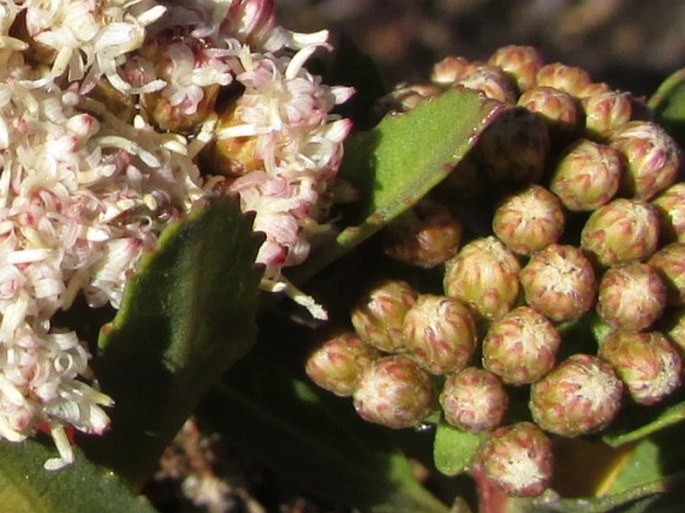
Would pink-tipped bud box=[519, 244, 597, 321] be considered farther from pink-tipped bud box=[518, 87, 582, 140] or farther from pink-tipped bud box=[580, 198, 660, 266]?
pink-tipped bud box=[518, 87, 582, 140]

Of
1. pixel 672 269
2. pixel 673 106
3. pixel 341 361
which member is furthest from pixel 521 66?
pixel 341 361

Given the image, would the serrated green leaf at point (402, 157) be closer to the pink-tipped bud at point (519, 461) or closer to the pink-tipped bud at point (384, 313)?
the pink-tipped bud at point (384, 313)

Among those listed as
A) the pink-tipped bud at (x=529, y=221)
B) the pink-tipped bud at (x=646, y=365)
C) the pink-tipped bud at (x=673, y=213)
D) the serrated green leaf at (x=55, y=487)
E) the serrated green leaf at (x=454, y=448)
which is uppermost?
the pink-tipped bud at (x=673, y=213)

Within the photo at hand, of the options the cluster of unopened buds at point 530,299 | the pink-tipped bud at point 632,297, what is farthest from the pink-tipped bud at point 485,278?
the pink-tipped bud at point 632,297

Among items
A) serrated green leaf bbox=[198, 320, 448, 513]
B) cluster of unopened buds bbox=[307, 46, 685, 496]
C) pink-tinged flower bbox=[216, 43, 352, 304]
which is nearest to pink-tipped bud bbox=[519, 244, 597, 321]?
cluster of unopened buds bbox=[307, 46, 685, 496]

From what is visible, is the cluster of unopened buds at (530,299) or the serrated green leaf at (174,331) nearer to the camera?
the serrated green leaf at (174,331)

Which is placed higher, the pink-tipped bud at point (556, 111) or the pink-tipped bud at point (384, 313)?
the pink-tipped bud at point (556, 111)

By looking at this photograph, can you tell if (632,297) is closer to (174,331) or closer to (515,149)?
(515,149)
